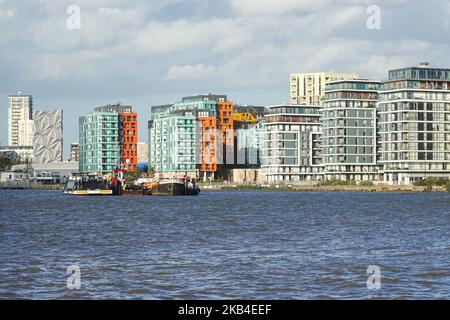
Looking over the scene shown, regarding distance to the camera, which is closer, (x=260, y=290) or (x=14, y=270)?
(x=260, y=290)

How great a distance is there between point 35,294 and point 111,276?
19.4ft

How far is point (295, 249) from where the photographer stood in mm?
58812

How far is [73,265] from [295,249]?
15.6 m

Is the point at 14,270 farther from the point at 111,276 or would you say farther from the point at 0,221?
the point at 0,221

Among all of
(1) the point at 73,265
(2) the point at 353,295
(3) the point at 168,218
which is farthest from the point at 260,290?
(3) the point at 168,218
